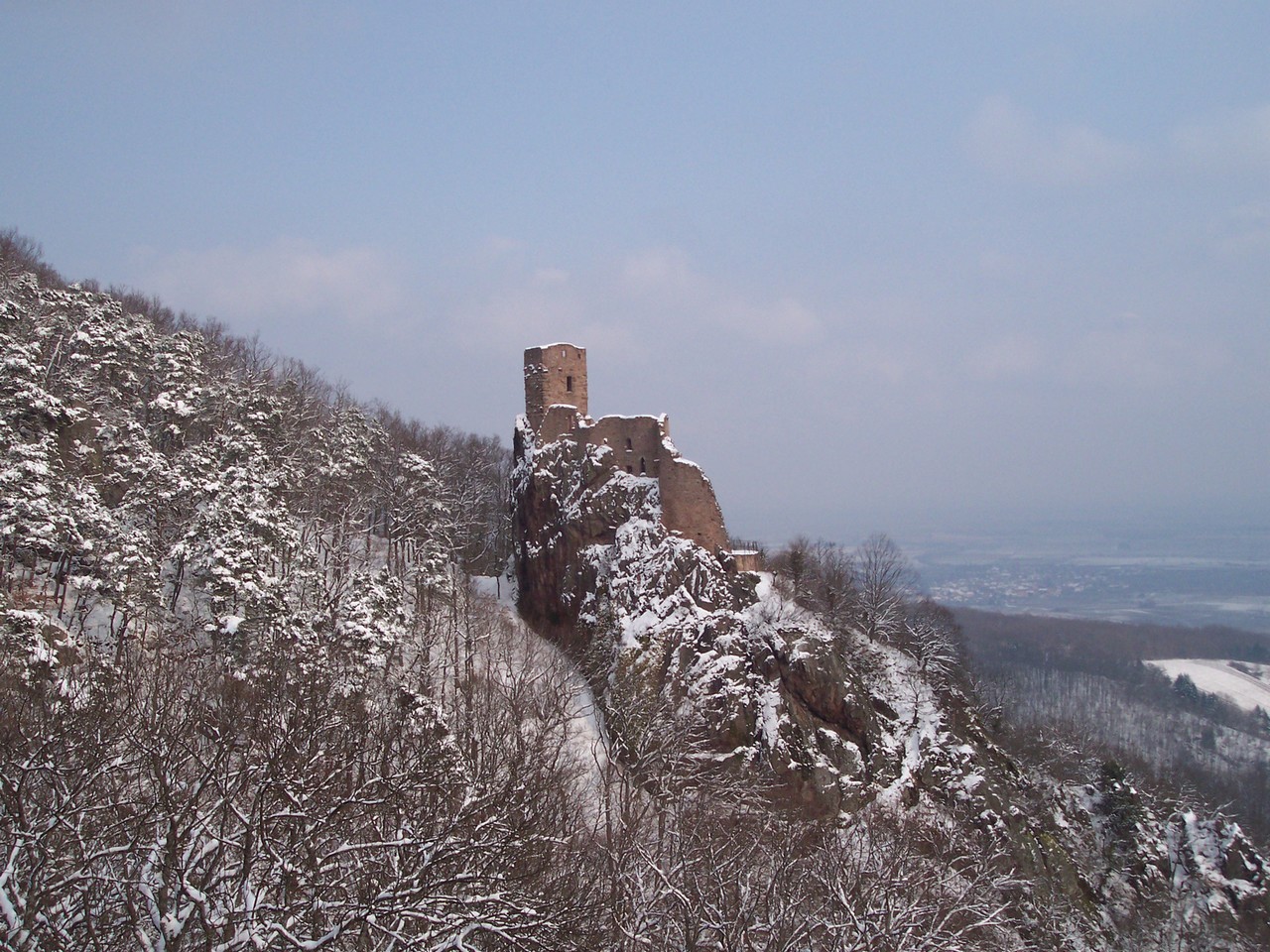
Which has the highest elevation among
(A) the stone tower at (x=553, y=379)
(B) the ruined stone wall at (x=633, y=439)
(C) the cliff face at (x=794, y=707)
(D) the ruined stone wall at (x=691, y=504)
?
(A) the stone tower at (x=553, y=379)

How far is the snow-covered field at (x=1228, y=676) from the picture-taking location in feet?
255

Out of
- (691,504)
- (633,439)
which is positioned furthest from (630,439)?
(691,504)

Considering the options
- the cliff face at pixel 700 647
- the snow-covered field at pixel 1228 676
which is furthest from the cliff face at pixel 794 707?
the snow-covered field at pixel 1228 676

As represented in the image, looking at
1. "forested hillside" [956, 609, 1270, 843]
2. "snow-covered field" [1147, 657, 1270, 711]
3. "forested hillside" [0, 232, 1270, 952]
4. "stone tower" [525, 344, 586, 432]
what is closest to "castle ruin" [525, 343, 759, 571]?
"stone tower" [525, 344, 586, 432]

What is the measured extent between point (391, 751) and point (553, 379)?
19912 mm

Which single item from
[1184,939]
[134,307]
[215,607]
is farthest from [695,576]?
[134,307]

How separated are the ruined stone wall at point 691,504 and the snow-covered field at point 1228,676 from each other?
74283 mm

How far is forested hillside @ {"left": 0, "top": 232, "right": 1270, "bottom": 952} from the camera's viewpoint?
Result: 22.9 feet

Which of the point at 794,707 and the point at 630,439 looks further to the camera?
the point at 630,439

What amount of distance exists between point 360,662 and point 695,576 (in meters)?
11.4

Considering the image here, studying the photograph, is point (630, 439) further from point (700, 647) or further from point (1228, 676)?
point (1228, 676)

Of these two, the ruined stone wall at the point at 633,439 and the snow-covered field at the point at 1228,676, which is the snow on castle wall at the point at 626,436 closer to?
the ruined stone wall at the point at 633,439

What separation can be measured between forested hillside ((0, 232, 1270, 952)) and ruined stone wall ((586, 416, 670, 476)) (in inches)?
92.0

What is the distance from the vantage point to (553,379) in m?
30.1
